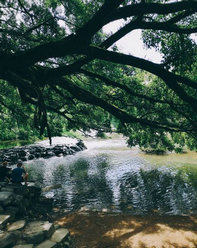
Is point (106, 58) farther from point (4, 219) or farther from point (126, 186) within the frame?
point (126, 186)

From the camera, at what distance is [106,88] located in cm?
1176

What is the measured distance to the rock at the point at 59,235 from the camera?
6541 mm

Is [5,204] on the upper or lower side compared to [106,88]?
lower

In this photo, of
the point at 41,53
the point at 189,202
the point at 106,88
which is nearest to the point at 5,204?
the point at 41,53

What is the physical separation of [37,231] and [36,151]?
1108 inches

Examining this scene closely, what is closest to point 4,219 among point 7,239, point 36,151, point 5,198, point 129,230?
point 7,239

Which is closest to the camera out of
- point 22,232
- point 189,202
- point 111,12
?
point 111,12

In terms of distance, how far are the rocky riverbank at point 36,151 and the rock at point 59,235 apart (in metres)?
23.0

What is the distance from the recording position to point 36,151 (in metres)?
33.4

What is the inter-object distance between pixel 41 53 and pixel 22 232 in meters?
5.29

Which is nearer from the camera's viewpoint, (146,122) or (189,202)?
(146,122)

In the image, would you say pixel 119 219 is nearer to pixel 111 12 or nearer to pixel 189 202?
pixel 189 202

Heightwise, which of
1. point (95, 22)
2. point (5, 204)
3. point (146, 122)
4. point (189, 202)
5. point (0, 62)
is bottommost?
point (189, 202)

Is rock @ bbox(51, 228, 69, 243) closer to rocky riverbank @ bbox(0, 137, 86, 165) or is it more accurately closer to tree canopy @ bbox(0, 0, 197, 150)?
tree canopy @ bbox(0, 0, 197, 150)
